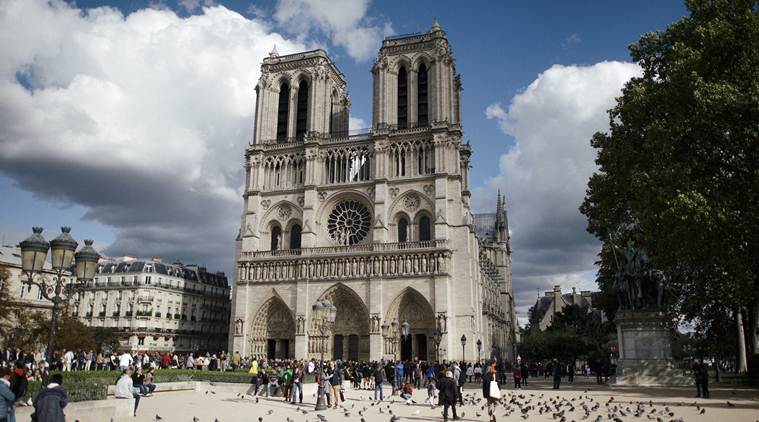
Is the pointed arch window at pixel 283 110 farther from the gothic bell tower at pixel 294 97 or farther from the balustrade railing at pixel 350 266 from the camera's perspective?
the balustrade railing at pixel 350 266

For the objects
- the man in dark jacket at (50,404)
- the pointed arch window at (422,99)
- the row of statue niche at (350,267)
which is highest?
the pointed arch window at (422,99)

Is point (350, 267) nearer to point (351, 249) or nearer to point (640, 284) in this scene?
point (351, 249)

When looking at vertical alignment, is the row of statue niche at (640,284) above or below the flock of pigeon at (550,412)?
above

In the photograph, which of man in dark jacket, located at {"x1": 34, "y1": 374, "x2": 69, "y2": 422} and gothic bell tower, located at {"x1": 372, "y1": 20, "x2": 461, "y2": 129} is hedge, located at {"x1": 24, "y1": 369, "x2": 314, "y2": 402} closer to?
man in dark jacket, located at {"x1": 34, "y1": 374, "x2": 69, "y2": 422}

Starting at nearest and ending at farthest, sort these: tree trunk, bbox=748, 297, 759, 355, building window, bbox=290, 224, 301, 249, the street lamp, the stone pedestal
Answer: the street lamp, the stone pedestal, tree trunk, bbox=748, 297, 759, 355, building window, bbox=290, 224, 301, 249

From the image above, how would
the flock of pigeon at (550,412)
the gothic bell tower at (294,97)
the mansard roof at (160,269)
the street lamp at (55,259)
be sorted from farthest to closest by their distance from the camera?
1. the mansard roof at (160,269)
2. the gothic bell tower at (294,97)
3. the flock of pigeon at (550,412)
4. the street lamp at (55,259)

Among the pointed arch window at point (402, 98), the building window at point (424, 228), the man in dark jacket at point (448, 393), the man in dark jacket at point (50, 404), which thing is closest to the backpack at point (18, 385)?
the man in dark jacket at point (50, 404)

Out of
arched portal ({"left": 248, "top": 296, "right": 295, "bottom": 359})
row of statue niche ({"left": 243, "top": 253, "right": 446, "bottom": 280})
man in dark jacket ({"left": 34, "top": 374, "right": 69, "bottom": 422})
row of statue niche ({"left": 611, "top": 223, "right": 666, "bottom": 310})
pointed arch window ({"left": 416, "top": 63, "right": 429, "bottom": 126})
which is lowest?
man in dark jacket ({"left": 34, "top": 374, "right": 69, "bottom": 422})

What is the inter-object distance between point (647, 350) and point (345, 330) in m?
22.3

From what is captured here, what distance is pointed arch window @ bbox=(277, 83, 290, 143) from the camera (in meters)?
46.4

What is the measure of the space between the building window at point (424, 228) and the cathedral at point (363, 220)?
74 millimetres

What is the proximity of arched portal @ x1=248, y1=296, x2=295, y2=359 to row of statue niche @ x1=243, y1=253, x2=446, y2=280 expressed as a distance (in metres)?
2.04

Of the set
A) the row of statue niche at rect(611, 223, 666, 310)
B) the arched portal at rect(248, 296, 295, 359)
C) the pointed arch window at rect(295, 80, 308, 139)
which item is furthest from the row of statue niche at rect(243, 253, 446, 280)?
the row of statue niche at rect(611, 223, 666, 310)

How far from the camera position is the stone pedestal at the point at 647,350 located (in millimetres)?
21078
